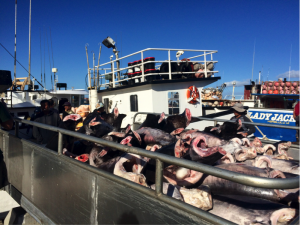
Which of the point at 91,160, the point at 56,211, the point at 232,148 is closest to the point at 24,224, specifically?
the point at 56,211

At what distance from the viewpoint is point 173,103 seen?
33.1ft

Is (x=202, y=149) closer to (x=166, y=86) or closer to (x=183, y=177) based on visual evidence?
(x=183, y=177)

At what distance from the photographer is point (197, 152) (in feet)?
7.15

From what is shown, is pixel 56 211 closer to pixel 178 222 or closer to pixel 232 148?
pixel 178 222

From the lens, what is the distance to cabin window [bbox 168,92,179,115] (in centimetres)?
999

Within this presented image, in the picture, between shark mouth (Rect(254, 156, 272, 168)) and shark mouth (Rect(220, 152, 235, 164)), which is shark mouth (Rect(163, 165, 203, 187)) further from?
shark mouth (Rect(254, 156, 272, 168))

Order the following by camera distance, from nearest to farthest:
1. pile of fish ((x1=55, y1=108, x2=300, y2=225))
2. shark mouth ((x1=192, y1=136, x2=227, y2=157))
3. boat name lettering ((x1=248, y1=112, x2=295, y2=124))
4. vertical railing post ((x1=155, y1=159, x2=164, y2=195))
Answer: vertical railing post ((x1=155, y1=159, x2=164, y2=195)) < pile of fish ((x1=55, y1=108, x2=300, y2=225)) < shark mouth ((x1=192, y1=136, x2=227, y2=157)) < boat name lettering ((x1=248, y1=112, x2=295, y2=124))

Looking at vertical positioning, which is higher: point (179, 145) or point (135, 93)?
point (135, 93)

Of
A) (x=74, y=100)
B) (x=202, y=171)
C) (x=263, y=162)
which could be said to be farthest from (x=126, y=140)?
(x=74, y=100)

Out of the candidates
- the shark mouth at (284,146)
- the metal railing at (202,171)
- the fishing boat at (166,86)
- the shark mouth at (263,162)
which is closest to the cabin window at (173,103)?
the fishing boat at (166,86)

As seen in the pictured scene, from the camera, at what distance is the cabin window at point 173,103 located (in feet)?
32.8

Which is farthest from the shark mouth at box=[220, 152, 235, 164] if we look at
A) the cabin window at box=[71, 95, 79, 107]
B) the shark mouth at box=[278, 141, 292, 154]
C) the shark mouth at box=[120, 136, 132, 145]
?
the cabin window at box=[71, 95, 79, 107]

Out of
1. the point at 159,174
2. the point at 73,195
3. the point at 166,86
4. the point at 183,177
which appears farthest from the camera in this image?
the point at 166,86

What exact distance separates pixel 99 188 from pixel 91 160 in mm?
735
